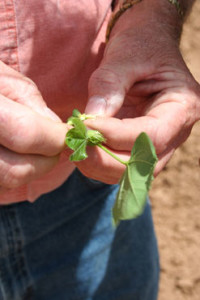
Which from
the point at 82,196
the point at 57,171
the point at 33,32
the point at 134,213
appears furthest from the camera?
the point at 82,196

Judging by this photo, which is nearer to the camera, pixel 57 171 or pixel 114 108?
pixel 114 108

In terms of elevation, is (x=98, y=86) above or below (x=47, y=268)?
above

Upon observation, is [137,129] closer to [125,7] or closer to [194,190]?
[125,7]

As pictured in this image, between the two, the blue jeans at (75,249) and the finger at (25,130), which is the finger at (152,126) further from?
the blue jeans at (75,249)

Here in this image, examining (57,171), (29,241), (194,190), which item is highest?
(57,171)

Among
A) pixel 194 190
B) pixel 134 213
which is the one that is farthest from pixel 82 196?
pixel 194 190

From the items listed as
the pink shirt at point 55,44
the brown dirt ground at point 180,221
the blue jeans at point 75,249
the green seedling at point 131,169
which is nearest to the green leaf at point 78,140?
the green seedling at point 131,169

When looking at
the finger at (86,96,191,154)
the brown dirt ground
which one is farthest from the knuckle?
the brown dirt ground

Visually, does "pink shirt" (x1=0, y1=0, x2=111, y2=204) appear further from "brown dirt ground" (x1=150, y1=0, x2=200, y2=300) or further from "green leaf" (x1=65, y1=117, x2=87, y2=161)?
"brown dirt ground" (x1=150, y1=0, x2=200, y2=300)
